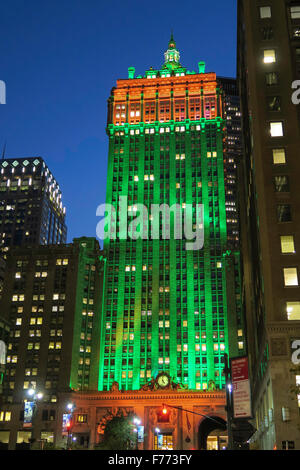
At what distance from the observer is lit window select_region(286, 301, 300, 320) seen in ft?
173

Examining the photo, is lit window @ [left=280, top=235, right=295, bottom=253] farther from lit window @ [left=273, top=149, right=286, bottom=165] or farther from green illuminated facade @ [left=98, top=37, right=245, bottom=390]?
green illuminated facade @ [left=98, top=37, right=245, bottom=390]

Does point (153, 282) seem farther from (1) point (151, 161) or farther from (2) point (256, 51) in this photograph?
(2) point (256, 51)

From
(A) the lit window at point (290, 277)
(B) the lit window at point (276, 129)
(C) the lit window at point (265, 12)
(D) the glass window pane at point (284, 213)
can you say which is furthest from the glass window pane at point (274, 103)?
(A) the lit window at point (290, 277)

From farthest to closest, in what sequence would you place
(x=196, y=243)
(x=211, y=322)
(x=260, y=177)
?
(x=196, y=243) → (x=211, y=322) → (x=260, y=177)

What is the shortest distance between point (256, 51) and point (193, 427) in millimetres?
86971

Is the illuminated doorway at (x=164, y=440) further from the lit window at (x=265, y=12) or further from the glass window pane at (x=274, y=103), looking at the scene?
the lit window at (x=265, y=12)

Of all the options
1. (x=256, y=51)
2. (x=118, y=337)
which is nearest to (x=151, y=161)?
(x=118, y=337)

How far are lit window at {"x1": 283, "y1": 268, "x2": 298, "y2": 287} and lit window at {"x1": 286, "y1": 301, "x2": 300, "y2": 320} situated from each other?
2196 mm

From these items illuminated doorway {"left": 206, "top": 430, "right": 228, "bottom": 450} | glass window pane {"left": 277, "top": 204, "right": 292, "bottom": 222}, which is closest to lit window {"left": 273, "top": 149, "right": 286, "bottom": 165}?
glass window pane {"left": 277, "top": 204, "right": 292, "bottom": 222}

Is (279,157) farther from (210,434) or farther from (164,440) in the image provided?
(210,434)

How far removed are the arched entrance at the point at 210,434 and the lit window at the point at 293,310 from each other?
251 feet

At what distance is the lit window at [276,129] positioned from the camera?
62022 mm

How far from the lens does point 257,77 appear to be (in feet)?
216
